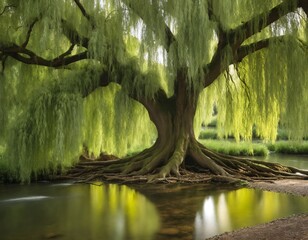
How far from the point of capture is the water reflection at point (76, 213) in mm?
5016

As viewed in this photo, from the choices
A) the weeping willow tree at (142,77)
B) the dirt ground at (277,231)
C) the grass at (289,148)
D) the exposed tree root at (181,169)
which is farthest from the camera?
the grass at (289,148)

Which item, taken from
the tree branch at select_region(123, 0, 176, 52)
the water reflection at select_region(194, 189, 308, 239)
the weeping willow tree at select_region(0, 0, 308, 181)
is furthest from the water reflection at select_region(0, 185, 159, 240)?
the tree branch at select_region(123, 0, 176, 52)

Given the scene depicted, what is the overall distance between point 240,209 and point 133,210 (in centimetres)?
165

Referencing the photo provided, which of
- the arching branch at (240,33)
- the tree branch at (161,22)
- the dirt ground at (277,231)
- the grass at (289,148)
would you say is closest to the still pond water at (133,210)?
the dirt ground at (277,231)

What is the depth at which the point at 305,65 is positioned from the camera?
918 centimetres

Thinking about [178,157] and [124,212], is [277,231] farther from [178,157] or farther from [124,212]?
[178,157]

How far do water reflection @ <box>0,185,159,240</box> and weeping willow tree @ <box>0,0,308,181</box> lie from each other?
1.10m

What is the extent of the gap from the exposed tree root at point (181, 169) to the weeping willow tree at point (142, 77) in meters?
0.04

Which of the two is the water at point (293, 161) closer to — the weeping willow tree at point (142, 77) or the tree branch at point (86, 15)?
A: the weeping willow tree at point (142, 77)

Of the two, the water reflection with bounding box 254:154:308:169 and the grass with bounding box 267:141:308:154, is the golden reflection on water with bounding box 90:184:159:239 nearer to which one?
the water reflection with bounding box 254:154:308:169

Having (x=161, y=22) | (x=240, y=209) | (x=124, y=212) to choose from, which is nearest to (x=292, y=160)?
(x=161, y=22)

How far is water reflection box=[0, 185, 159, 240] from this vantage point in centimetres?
502

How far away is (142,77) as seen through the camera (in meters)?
9.69

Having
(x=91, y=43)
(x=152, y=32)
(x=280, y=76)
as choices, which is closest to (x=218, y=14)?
(x=152, y=32)
